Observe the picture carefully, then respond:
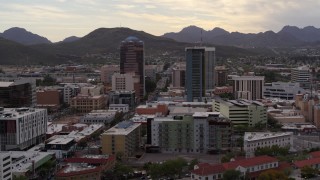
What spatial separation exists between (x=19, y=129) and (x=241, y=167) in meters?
7.04

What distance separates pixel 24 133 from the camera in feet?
51.9

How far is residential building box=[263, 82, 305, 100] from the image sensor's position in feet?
93.6

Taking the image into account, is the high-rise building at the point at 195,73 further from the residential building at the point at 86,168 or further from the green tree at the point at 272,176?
the green tree at the point at 272,176

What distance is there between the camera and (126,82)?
28.6 meters

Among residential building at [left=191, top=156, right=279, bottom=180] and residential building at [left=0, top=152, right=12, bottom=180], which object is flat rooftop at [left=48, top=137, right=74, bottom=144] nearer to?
residential building at [left=0, top=152, right=12, bottom=180]

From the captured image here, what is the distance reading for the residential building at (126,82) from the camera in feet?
93.7

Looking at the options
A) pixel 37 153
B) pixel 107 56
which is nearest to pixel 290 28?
pixel 107 56

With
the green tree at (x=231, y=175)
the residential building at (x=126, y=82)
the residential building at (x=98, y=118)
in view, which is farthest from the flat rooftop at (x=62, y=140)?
the residential building at (x=126, y=82)

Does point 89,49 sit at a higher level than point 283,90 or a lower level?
higher

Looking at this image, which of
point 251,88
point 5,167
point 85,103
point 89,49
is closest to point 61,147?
point 5,167

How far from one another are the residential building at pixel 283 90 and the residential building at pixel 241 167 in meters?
16.5

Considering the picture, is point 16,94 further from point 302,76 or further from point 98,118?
point 302,76

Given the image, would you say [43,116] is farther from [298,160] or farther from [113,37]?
[113,37]

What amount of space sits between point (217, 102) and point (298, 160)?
8619 millimetres
